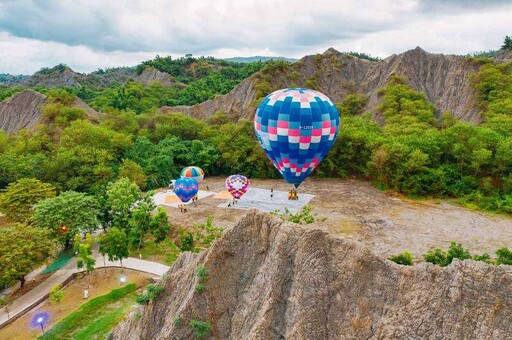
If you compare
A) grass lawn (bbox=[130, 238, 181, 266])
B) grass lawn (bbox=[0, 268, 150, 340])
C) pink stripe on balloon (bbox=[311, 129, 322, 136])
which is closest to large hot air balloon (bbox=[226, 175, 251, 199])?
grass lawn (bbox=[130, 238, 181, 266])

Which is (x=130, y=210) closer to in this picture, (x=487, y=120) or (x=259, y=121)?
(x=259, y=121)

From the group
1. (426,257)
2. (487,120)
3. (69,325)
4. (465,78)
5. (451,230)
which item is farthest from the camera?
(465,78)

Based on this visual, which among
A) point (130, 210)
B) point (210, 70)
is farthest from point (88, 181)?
point (210, 70)

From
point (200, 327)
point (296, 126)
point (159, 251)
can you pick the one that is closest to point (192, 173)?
point (159, 251)

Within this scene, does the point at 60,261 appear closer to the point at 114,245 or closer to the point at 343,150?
the point at 114,245

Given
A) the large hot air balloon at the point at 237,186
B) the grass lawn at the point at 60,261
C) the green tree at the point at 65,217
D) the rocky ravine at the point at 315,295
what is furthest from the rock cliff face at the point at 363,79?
the rocky ravine at the point at 315,295

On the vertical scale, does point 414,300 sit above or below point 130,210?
above
